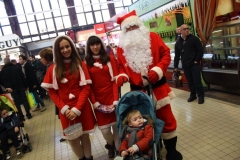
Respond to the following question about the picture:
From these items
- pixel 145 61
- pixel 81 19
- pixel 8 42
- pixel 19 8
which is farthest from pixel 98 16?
pixel 145 61

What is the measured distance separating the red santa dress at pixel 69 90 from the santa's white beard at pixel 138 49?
0.55 meters

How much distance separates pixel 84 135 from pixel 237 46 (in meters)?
3.27

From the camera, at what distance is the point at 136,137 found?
2.08 m

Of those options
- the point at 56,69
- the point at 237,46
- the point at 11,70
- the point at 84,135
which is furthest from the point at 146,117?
the point at 11,70

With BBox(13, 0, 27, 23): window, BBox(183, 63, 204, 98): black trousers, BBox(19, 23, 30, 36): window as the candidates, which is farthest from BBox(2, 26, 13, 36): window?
BBox(183, 63, 204, 98): black trousers

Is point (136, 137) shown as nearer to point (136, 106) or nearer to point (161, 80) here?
point (136, 106)

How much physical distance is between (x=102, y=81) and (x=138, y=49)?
0.59 m

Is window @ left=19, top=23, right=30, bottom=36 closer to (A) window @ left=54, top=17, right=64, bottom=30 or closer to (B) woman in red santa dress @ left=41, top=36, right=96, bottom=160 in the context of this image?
(A) window @ left=54, top=17, right=64, bottom=30

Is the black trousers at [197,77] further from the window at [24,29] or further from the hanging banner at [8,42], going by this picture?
the window at [24,29]

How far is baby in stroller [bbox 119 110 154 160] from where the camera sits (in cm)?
198

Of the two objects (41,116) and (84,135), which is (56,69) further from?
(41,116)

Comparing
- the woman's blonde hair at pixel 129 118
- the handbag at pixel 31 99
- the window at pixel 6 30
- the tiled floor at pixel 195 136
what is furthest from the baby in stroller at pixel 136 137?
the window at pixel 6 30

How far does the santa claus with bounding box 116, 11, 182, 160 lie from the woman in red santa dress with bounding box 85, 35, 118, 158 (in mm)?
237

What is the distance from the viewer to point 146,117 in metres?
2.23
